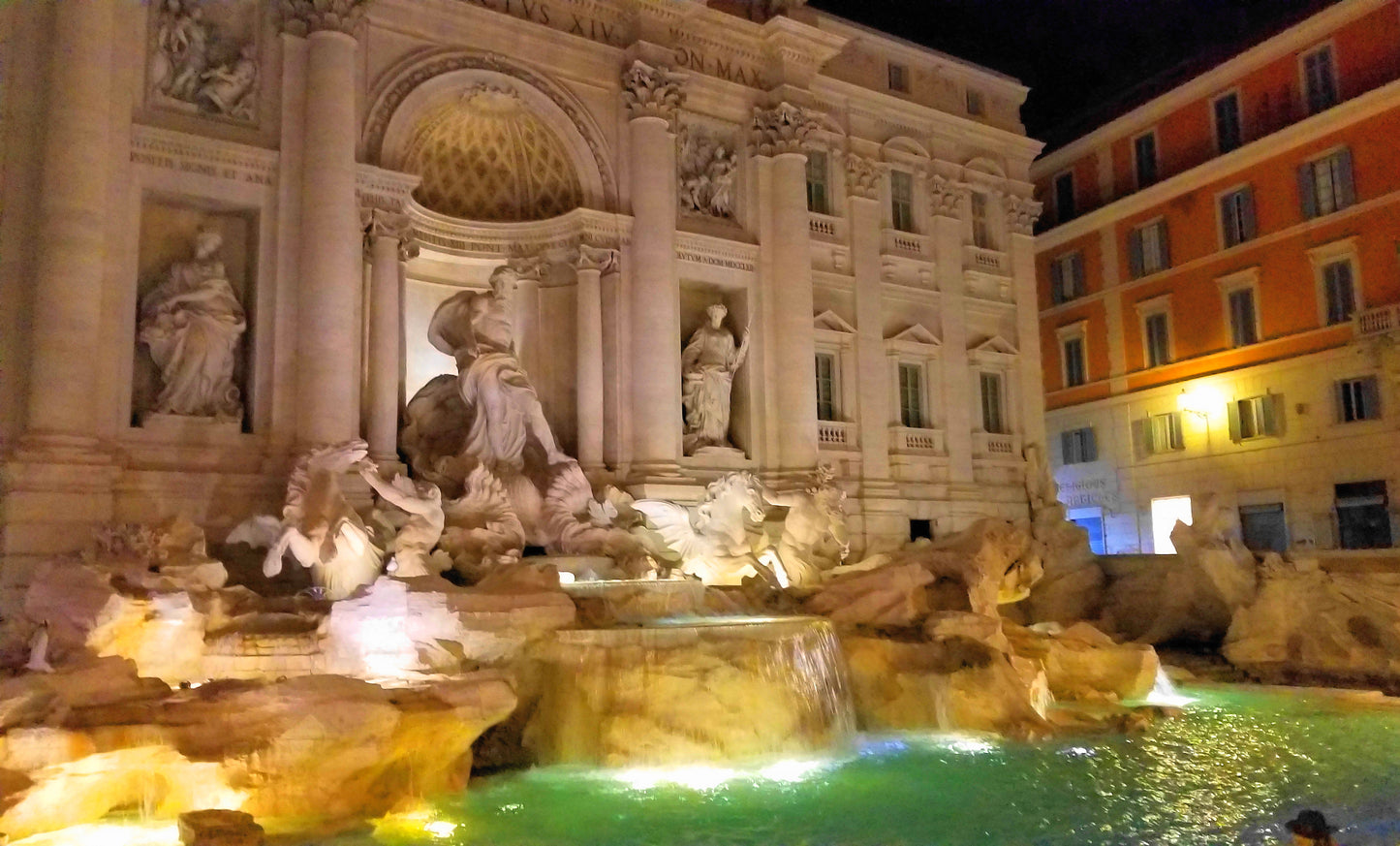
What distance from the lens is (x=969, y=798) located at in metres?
8.24

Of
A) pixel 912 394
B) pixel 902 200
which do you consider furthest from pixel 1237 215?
pixel 912 394

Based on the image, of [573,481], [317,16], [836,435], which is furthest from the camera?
[836,435]

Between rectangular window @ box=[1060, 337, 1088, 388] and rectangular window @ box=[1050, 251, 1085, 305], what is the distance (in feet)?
4.07

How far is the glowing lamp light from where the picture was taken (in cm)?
2470

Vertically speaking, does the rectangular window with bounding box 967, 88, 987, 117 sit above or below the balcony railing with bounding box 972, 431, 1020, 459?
above

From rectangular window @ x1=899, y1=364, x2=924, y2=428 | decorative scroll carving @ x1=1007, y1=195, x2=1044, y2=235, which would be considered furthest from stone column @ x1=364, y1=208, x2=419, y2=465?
decorative scroll carving @ x1=1007, y1=195, x2=1044, y2=235

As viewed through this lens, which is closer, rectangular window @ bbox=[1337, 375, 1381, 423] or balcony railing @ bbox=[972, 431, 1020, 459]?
rectangular window @ bbox=[1337, 375, 1381, 423]

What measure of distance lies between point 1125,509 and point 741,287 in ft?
46.0

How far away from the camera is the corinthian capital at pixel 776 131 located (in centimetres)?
1862

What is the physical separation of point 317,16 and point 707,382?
7899 millimetres

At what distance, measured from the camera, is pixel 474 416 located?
1467 centimetres

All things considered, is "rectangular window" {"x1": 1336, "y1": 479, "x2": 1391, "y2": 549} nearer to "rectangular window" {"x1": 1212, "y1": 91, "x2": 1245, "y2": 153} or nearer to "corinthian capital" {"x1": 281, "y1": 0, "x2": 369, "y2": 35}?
"rectangular window" {"x1": 1212, "y1": 91, "x2": 1245, "y2": 153}

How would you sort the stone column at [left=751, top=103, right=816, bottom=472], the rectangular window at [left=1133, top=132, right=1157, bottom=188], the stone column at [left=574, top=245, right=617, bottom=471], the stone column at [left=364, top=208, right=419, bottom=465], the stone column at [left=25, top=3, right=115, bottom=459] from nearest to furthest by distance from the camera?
1. the stone column at [left=25, top=3, right=115, bottom=459]
2. the stone column at [left=364, top=208, right=419, bottom=465]
3. the stone column at [left=574, top=245, right=617, bottom=471]
4. the stone column at [left=751, top=103, right=816, bottom=472]
5. the rectangular window at [left=1133, top=132, right=1157, bottom=188]

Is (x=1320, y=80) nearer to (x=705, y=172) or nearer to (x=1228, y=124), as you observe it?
(x=1228, y=124)
